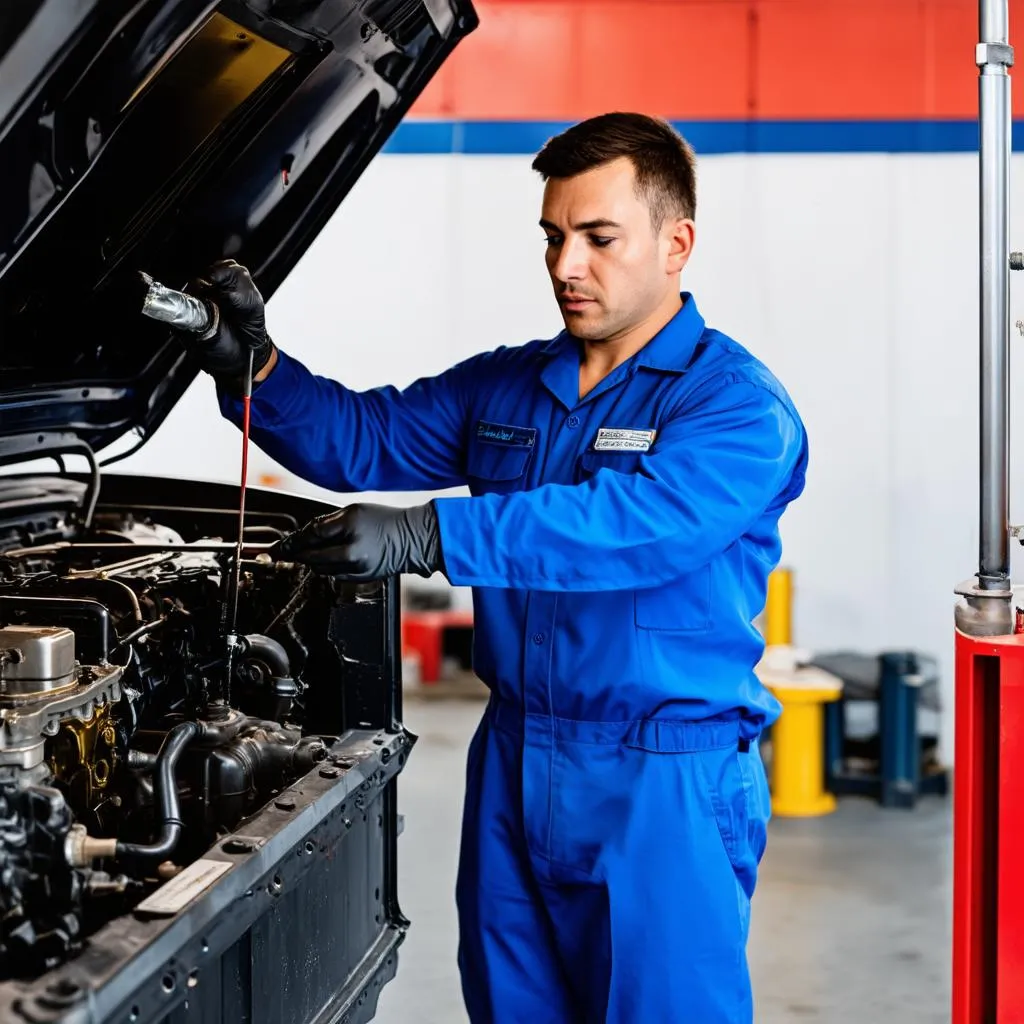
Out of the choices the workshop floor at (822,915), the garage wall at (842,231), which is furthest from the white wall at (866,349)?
the workshop floor at (822,915)

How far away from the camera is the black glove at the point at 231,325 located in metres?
2.00

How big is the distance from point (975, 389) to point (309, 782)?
3655 millimetres

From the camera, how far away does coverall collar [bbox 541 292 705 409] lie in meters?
2.06

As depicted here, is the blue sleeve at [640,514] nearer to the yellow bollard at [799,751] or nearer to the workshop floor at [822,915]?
the workshop floor at [822,915]

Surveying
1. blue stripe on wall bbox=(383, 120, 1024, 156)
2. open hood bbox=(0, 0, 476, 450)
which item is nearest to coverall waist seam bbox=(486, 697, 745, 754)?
open hood bbox=(0, 0, 476, 450)

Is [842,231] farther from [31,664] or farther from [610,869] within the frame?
[31,664]

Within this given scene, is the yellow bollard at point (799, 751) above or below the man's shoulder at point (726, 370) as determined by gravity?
below

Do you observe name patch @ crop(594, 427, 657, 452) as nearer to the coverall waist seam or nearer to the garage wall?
the coverall waist seam

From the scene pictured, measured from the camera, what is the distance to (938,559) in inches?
194

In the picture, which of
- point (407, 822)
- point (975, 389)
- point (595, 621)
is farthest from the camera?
point (975, 389)

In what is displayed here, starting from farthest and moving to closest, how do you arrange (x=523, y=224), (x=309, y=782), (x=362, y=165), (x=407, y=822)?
1. (x=523, y=224)
2. (x=407, y=822)
3. (x=362, y=165)
4. (x=309, y=782)

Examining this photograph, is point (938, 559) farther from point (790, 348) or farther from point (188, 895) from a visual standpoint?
point (188, 895)

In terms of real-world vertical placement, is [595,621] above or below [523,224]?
below

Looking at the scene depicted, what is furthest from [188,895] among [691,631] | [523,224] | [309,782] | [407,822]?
[523,224]
